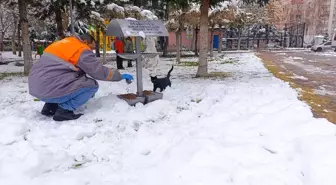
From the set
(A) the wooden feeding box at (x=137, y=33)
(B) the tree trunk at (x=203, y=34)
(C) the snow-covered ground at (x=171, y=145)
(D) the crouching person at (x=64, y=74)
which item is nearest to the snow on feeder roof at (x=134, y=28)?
(A) the wooden feeding box at (x=137, y=33)

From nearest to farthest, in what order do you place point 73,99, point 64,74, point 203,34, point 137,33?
point 64,74
point 73,99
point 137,33
point 203,34

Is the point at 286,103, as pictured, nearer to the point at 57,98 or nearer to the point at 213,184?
the point at 213,184

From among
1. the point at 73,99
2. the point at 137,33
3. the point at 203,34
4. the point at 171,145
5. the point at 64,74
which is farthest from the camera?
the point at 203,34

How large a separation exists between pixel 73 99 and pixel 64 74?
0.42 m

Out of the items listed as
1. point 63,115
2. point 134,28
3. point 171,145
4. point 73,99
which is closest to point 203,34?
point 134,28

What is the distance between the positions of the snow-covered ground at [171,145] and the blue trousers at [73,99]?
251 millimetres

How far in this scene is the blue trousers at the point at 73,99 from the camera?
191 inches

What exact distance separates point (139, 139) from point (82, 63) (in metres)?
1.57

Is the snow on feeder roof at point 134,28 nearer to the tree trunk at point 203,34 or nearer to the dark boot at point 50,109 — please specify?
the dark boot at point 50,109

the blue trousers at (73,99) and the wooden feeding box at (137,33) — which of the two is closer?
the blue trousers at (73,99)

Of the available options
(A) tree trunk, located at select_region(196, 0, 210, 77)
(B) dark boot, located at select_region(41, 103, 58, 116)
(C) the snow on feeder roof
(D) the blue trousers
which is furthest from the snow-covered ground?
(A) tree trunk, located at select_region(196, 0, 210, 77)

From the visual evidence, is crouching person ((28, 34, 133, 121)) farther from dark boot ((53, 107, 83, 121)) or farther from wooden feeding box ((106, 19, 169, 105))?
wooden feeding box ((106, 19, 169, 105))

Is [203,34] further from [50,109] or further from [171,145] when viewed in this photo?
[171,145]

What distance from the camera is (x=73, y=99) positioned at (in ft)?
16.5
